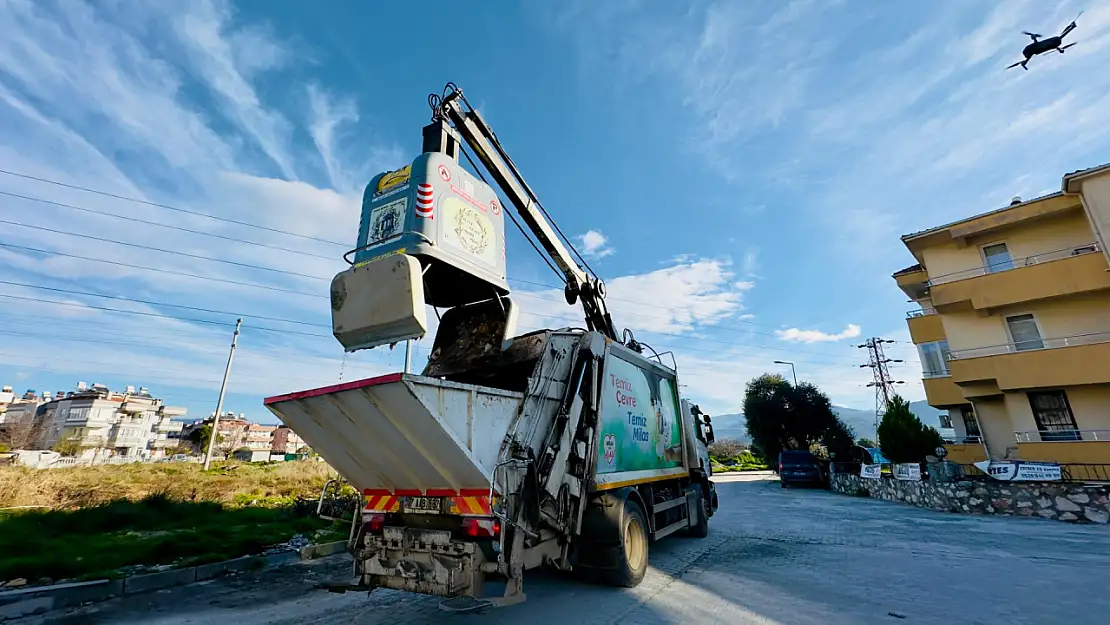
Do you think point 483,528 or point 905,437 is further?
point 905,437

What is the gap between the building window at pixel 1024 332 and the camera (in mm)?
14762

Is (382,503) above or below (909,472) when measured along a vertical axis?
above

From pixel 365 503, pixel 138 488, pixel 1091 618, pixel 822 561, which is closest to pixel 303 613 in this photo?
pixel 365 503

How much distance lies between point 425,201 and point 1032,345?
1916 centimetres

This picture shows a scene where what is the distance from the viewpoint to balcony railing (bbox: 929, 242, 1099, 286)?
14.2m

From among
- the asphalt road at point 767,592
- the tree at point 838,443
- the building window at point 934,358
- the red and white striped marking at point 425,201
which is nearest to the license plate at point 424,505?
the asphalt road at point 767,592

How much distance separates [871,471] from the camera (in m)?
18.5

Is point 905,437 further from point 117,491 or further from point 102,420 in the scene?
point 102,420

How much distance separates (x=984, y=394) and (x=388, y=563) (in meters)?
18.9

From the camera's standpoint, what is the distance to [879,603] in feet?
16.6

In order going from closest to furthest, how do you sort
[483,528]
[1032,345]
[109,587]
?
1. [483,528]
2. [109,587]
3. [1032,345]

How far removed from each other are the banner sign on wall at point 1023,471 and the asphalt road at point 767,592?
3913 mm

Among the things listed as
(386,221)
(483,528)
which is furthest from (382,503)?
(386,221)

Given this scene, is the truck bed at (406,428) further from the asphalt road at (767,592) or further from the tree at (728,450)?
the tree at (728,450)
